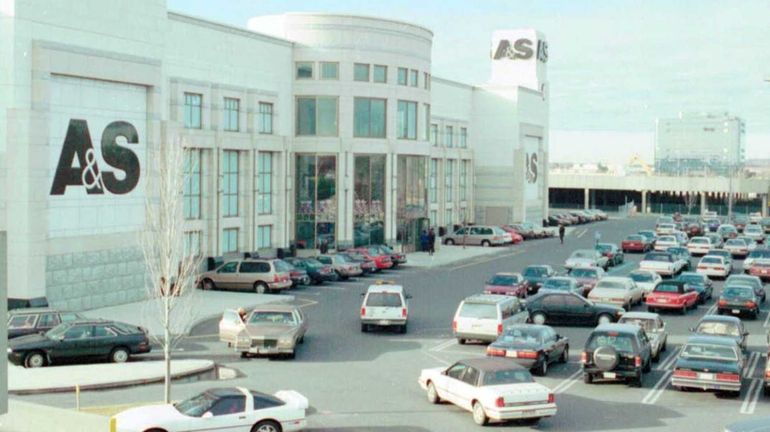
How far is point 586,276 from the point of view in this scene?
154 ft

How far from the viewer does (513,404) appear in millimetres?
22188

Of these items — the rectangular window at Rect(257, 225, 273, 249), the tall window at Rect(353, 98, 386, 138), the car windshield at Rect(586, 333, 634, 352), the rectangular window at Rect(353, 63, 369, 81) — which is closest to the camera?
the car windshield at Rect(586, 333, 634, 352)

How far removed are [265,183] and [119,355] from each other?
3040cm

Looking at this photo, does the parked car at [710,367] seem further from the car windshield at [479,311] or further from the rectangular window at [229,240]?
the rectangular window at [229,240]

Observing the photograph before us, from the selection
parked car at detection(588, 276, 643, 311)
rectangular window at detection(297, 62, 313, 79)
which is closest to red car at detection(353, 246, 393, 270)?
Answer: rectangular window at detection(297, 62, 313, 79)

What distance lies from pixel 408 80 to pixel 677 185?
265 ft

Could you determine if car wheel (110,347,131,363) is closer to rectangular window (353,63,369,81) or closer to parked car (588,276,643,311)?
parked car (588,276,643,311)

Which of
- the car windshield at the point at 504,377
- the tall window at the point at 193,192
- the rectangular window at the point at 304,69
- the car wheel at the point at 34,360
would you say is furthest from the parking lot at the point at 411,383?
the rectangular window at the point at 304,69

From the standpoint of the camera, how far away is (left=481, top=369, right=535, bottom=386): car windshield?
75.0 feet

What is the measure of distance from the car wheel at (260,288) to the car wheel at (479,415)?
24.8 metres

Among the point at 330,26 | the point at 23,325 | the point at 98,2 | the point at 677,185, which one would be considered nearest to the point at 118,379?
the point at 23,325

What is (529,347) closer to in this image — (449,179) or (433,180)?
(433,180)

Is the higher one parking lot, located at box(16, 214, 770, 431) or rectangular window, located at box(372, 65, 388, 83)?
rectangular window, located at box(372, 65, 388, 83)

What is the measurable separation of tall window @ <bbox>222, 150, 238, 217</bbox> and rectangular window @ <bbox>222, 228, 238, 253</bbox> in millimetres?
841
